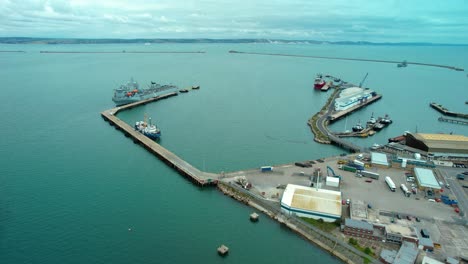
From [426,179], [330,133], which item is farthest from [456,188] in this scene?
[330,133]

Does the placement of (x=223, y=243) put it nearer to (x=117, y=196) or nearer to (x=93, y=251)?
(x=93, y=251)

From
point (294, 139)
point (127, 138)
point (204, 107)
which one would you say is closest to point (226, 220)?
point (294, 139)

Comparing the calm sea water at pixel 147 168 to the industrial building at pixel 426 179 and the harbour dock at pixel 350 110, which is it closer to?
the harbour dock at pixel 350 110

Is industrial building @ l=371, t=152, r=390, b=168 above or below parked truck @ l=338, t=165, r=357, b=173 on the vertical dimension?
above

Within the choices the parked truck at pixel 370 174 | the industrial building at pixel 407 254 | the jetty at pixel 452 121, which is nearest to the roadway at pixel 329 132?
the parked truck at pixel 370 174

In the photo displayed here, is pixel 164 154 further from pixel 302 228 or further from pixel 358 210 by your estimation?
pixel 358 210

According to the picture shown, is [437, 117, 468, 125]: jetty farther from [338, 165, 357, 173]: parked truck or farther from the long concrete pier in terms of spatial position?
the long concrete pier

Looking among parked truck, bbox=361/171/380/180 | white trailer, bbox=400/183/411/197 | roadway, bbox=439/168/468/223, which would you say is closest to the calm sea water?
parked truck, bbox=361/171/380/180

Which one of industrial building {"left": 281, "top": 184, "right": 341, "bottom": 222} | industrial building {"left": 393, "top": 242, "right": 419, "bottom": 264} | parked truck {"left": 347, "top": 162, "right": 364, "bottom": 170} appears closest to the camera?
industrial building {"left": 393, "top": 242, "right": 419, "bottom": 264}
